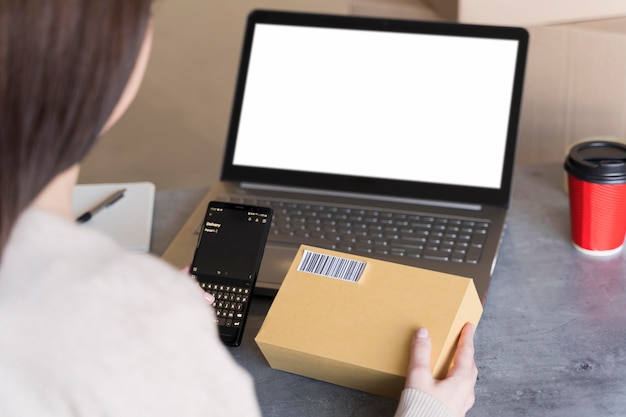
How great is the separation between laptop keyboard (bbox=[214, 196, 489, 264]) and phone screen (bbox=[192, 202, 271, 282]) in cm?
12

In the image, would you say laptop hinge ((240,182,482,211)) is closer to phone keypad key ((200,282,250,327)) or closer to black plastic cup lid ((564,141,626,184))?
black plastic cup lid ((564,141,626,184))

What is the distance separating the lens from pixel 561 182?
1.32 meters

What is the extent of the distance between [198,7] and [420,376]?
3.05m

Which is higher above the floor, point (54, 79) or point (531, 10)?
point (54, 79)

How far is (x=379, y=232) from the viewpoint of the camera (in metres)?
1.17

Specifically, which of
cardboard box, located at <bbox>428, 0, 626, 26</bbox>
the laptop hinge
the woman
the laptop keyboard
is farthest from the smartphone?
cardboard box, located at <bbox>428, 0, 626, 26</bbox>

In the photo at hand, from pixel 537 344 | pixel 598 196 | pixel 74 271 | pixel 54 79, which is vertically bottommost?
pixel 537 344

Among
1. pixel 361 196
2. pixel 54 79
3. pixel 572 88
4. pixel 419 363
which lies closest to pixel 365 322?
pixel 419 363

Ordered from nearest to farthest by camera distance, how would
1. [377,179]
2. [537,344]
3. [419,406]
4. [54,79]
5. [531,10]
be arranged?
[54,79] < [419,406] < [537,344] < [377,179] < [531,10]

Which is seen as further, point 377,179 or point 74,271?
point 377,179

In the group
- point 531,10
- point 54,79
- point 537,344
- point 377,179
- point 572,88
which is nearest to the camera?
point 54,79

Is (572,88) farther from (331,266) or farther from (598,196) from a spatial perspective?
(331,266)

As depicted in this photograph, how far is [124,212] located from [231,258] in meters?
0.33

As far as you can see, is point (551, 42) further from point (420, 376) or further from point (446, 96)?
point (420, 376)
